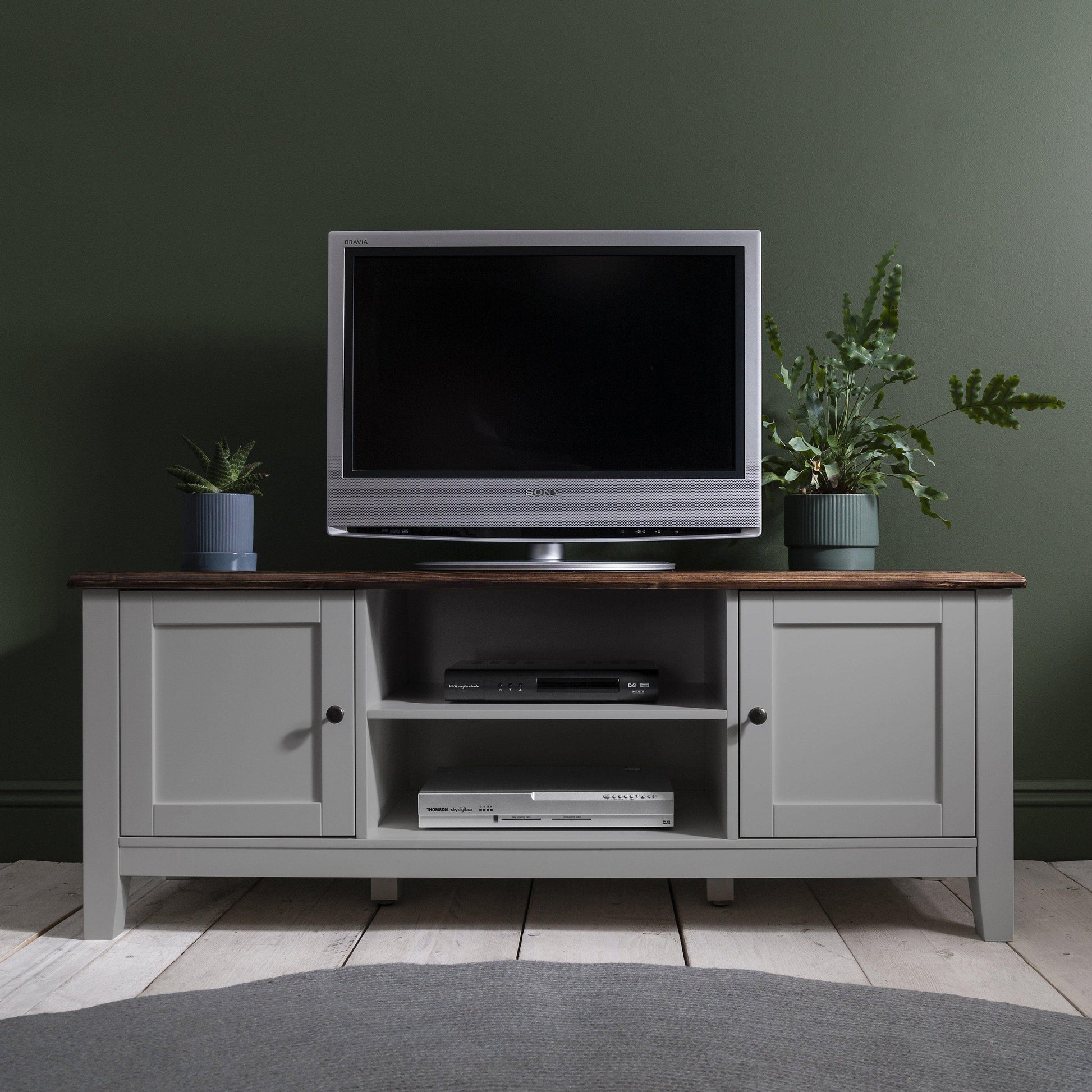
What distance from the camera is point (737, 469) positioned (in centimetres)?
163

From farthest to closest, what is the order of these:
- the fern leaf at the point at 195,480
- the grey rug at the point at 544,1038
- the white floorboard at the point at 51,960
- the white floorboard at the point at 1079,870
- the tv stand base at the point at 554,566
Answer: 1. the white floorboard at the point at 1079,870
2. the fern leaf at the point at 195,480
3. the tv stand base at the point at 554,566
4. the white floorboard at the point at 51,960
5. the grey rug at the point at 544,1038

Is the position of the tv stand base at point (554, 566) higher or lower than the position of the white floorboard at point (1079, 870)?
higher

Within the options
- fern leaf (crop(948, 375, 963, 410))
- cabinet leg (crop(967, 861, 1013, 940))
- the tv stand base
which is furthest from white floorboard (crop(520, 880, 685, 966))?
fern leaf (crop(948, 375, 963, 410))

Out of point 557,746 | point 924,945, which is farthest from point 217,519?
point 924,945

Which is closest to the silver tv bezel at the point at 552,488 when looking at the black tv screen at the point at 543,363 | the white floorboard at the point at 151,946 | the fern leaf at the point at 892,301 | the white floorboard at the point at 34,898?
the black tv screen at the point at 543,363

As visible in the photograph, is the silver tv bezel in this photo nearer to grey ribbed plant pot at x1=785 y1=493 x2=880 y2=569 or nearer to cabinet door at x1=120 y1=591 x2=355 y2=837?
grey ribbed plant pot at x1=785 y1=493 x2=880 y2=569

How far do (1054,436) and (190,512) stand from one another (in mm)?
1728

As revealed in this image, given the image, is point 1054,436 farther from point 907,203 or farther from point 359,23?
point 359,23

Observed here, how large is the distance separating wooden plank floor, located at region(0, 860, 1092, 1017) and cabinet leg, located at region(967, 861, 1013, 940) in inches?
0.8

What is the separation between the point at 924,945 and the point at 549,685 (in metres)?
0.74

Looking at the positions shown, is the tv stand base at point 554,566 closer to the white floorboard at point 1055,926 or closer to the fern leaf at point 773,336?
the fern leaf at point 773,336

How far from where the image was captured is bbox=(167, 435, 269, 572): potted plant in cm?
159

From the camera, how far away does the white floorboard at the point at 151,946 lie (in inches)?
50.3

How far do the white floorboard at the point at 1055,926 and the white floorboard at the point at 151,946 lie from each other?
4.39ft
